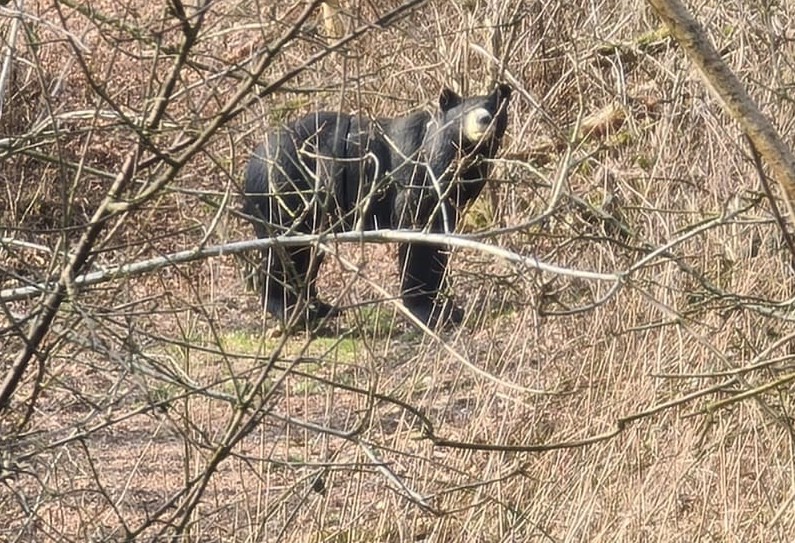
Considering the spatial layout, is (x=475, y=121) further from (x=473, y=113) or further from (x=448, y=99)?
(x=448, y=99)

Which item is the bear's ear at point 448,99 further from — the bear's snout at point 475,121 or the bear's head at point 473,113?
the bear's snout at point 475,121

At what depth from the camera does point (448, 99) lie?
28.9 feet

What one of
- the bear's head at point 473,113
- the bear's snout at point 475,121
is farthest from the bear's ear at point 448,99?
the bear's snout at point 475,121

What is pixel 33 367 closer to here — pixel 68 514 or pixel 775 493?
pixel 68 514

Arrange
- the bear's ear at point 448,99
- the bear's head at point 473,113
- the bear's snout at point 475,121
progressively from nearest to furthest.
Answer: the bear's head at point 473,113 → the bear's ear at point 448,99 → the bear's snout at point 475,121

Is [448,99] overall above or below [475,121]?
above

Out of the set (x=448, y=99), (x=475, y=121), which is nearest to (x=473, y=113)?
(x=475, y=121)

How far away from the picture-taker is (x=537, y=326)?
4.88m

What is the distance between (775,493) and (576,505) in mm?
675

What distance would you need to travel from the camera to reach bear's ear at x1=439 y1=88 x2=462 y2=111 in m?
8.55

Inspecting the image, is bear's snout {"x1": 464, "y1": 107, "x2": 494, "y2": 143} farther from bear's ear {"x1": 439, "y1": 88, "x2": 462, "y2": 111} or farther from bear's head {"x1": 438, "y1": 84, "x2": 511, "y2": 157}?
bear's ear {"x1": 439, "y1": 88, "x2": 462, "y2": 111}

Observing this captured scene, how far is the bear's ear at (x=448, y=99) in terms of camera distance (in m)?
8.55

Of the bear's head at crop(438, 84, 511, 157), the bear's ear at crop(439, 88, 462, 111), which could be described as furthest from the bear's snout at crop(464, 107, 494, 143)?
the bear's ear at crop(439, 88, 462, 111)

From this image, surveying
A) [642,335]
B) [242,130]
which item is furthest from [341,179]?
[242,130]
